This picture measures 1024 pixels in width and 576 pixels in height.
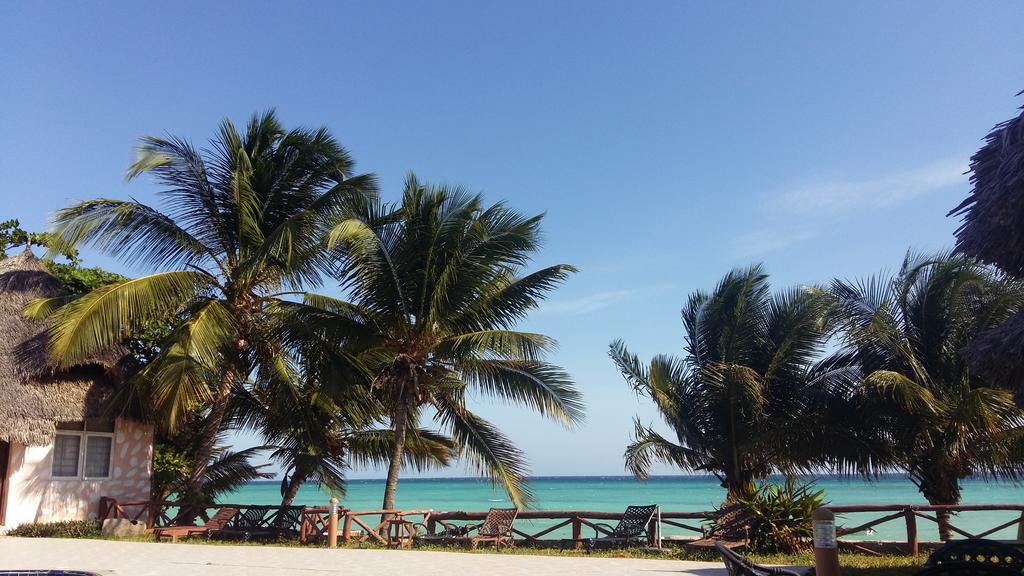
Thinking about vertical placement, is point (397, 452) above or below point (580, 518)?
above

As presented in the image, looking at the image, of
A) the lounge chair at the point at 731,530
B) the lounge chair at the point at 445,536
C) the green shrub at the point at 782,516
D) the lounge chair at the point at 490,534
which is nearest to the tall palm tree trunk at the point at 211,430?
the lounge chair at the point at 445,536

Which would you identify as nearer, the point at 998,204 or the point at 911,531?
the point at 998,204

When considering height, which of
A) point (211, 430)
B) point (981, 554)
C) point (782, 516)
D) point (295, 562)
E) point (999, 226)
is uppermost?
point (999, 226)

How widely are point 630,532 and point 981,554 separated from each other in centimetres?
724

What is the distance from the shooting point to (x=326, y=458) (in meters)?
17.9

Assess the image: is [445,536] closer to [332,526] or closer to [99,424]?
[332,526]

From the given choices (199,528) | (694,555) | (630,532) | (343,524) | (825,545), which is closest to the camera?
(825,545)

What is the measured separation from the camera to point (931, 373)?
Result: 14469 mm

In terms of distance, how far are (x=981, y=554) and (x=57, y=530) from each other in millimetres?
15645

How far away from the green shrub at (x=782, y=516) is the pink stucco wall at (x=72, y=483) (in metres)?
13.0

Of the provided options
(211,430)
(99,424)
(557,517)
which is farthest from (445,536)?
(99,424)

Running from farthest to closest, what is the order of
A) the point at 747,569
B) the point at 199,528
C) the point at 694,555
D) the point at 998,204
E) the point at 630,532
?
the point at 199,528
the point at 630,532
the point at 694,555
the point at 998,204
the point at 747,569

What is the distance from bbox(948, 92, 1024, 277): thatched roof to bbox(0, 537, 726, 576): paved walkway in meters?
5.18

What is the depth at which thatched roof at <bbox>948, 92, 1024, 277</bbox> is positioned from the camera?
245 inches
